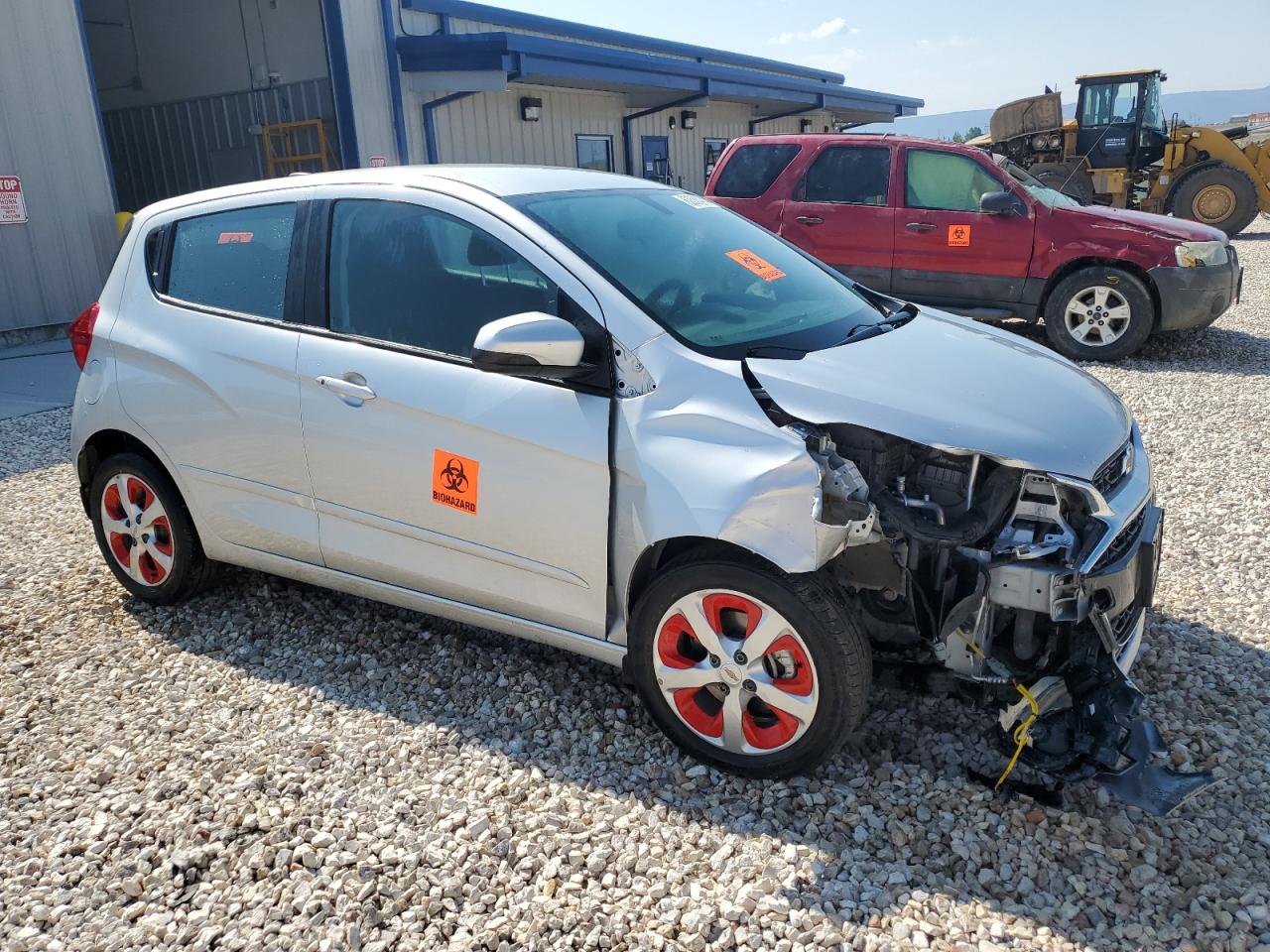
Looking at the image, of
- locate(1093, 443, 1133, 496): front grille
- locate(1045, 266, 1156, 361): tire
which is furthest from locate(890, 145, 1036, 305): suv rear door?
locate(1093, 443, 1133, 496): front grille

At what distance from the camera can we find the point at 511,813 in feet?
9.36

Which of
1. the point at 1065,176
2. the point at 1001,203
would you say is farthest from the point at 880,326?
the point at 1065,176

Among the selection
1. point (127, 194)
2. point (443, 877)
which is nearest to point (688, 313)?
point (443, 877)

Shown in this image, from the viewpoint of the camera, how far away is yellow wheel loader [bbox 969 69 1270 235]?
17.7 metres

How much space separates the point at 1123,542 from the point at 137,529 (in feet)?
12.2

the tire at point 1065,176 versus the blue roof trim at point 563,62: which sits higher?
the blue roof trim at point 563,62

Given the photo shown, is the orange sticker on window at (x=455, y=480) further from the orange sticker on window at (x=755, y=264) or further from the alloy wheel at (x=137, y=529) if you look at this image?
the alloy wheel at (x=137, y=529)

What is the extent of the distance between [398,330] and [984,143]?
69.3ft

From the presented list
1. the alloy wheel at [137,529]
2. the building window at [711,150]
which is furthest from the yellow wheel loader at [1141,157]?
the alloy wheel at [137,529]

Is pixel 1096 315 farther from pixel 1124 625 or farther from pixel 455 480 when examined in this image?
pixel 455 480

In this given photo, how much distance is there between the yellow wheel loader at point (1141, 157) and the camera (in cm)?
1770

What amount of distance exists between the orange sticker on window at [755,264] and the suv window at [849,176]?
19.9 ft

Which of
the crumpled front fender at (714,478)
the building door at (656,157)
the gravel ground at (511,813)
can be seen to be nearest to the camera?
the gravel ground at (511,813)

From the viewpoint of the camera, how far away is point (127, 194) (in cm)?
1756
